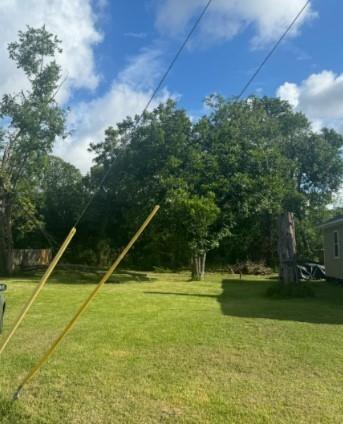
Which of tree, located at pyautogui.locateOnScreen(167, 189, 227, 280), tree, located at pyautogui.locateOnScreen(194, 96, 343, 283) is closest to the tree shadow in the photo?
tree, located at pyautogui.locateOnScreen(194, 96, 343, 283)

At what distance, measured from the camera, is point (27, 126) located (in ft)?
64.8

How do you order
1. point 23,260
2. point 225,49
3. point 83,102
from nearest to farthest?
1. point 225,49
2. point 83,102
3. point 23,260

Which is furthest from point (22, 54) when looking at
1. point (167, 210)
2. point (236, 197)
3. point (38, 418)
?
point (38, 418)

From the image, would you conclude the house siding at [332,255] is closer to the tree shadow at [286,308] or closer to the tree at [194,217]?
the tree shadow at [286,308]

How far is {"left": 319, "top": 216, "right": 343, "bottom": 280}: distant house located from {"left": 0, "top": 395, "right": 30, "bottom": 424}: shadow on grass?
1349 centimetres

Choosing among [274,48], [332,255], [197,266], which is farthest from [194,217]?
[274,48]

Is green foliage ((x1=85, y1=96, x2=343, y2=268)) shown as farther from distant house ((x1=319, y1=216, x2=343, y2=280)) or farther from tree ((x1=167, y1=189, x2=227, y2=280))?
distant house ((x1=319, y1=216, x2=343, y2=280))

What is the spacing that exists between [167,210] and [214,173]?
3.26 m

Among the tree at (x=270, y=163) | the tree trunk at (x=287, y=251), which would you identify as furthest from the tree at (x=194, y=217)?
the tree trunk at (x=287, y=251)

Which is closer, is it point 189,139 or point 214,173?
point 214,173

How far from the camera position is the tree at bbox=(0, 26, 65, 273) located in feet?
65.3

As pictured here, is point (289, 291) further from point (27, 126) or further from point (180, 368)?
point (27, 126)

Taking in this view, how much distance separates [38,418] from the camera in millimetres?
3656

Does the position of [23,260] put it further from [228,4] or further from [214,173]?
[228,4]
